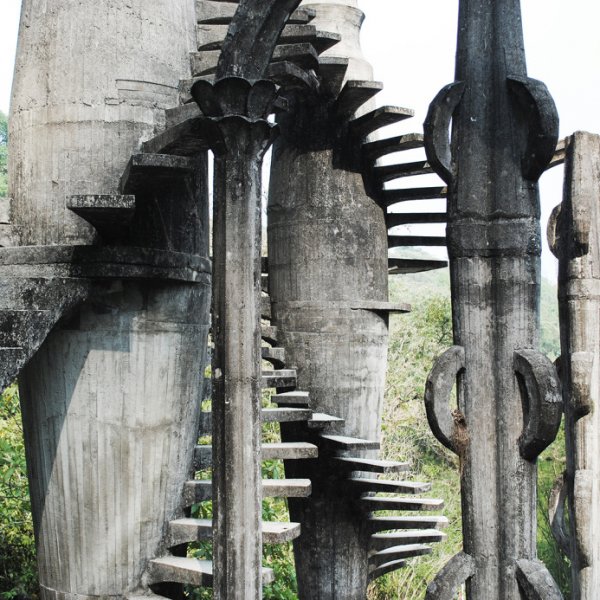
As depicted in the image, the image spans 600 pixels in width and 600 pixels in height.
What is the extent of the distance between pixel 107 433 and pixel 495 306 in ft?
8.02

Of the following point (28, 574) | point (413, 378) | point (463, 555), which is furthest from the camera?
point (413, 378)

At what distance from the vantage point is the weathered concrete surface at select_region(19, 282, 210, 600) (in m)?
6.25

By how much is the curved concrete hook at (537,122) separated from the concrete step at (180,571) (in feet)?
8.97

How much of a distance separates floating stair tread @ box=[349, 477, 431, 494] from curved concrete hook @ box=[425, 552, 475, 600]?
7.18 ft

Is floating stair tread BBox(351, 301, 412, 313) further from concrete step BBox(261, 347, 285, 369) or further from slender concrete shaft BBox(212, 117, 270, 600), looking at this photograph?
slender concrete shaft BBox(212, 117, 270, 600)

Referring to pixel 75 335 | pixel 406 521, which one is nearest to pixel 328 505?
pixel 406 521

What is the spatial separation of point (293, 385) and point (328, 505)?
3.24 feet

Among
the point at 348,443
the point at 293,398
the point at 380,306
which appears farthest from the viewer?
the point at 380,306

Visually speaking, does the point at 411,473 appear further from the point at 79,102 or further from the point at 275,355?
the point at 79,102

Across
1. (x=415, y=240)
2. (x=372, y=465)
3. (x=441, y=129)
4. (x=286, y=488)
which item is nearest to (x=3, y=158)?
(x=415, y=240)

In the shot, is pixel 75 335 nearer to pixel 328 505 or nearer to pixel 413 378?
pixel 328 505

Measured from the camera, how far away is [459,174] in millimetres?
5512

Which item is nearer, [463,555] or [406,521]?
[463,555]

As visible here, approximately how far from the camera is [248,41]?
216 inches
